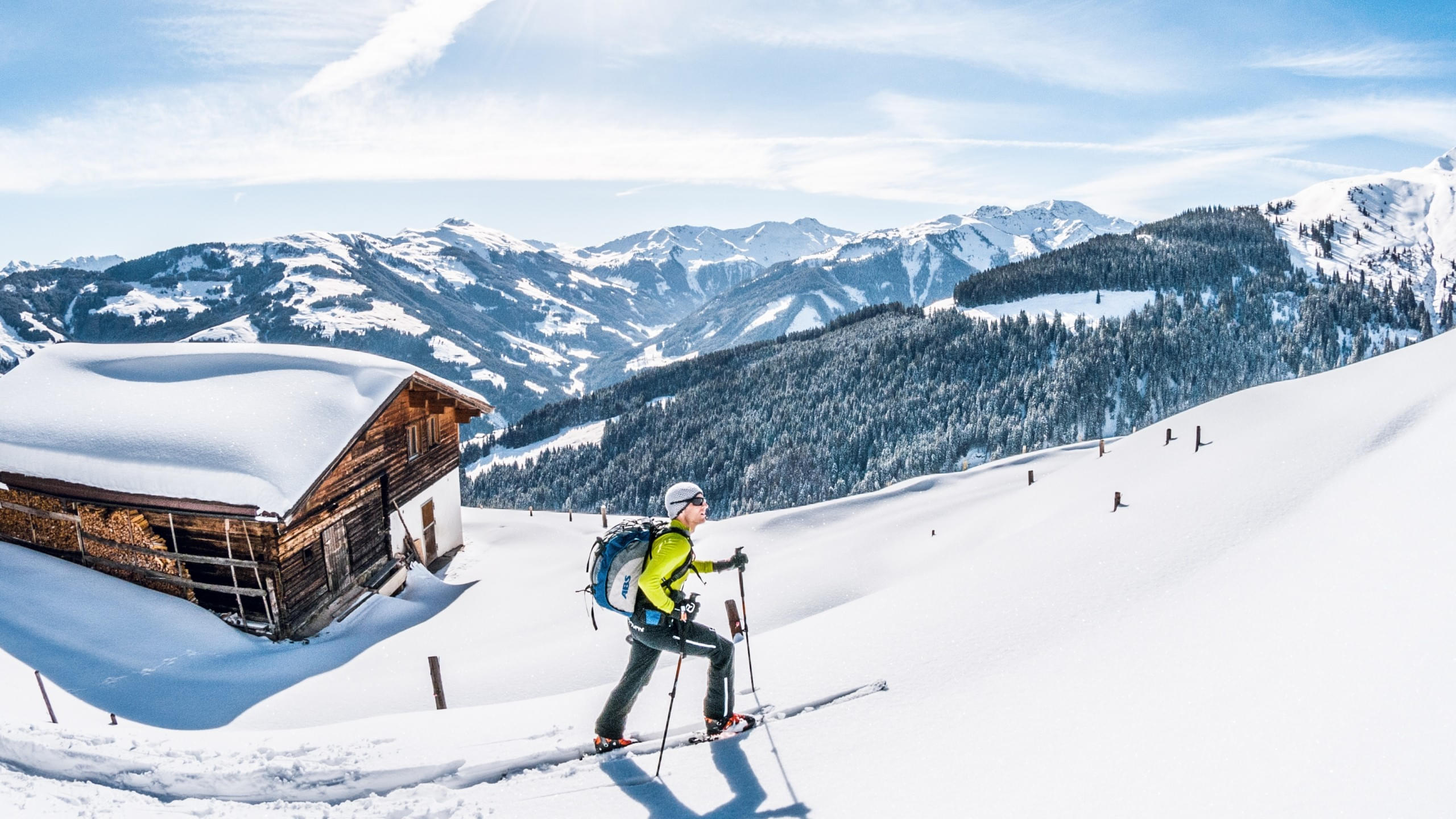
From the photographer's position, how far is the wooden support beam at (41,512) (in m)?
16.0

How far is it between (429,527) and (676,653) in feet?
68.8

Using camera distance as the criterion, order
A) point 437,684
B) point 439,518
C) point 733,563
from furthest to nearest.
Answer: point 439,518 < point 437,684 < point 733,563

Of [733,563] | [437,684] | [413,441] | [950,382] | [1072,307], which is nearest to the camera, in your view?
[733,563]

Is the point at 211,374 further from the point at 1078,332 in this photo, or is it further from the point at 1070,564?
the point at 1078,332

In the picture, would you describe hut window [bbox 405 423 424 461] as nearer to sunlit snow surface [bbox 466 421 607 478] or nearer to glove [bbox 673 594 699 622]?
glove [bbox 673 594 699 622]

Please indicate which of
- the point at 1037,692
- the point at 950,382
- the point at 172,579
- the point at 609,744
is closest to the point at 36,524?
the point at 172,579

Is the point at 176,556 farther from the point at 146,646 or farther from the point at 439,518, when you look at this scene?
the point at 439,518

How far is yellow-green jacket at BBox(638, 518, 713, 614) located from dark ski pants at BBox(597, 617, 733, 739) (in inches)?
9.3

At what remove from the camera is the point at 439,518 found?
972 inches

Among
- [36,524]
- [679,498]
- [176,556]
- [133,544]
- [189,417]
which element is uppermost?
[189,417]

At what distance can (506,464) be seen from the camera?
110 metres

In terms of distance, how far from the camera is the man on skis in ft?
18.8

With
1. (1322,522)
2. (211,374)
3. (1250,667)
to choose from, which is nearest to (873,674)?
(1250,667)

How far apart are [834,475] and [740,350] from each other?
186 feet
